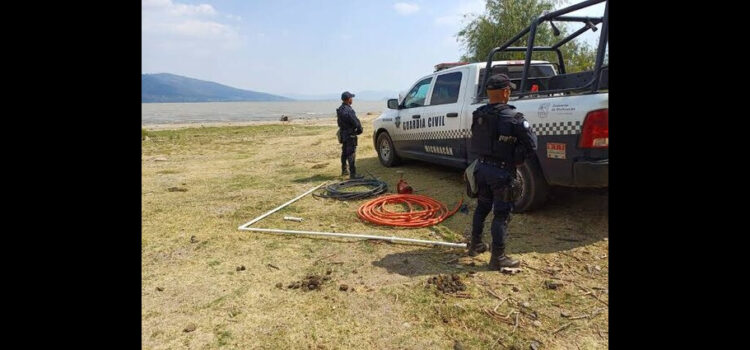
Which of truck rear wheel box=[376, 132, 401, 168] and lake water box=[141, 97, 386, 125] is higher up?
lake water box=[141, 97, 386, 125]

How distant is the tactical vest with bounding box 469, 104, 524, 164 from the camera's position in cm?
360

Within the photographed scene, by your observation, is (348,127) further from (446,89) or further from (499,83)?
(499,83)

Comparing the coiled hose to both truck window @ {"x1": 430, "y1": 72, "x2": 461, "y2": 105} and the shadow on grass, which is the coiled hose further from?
truck window @ {"x1": 430, "y1": 72, "x2": 461, "y2": 105}

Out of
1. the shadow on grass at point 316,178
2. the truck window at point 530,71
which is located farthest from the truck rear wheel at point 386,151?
the truck window at point 530,71

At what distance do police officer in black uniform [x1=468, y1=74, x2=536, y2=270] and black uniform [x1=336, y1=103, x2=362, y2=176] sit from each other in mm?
4104

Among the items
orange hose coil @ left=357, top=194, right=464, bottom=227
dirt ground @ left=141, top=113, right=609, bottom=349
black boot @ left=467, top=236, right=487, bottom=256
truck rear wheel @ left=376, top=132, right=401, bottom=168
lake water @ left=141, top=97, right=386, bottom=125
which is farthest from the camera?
lake water @ left=141, top=97, right=386, bottom=125

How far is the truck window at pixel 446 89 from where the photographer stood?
6429 millimetres

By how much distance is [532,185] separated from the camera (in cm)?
487

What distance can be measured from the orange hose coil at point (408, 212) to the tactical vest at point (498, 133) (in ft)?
4.97

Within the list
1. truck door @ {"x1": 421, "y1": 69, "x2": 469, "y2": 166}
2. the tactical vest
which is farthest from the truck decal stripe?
the tactical vest

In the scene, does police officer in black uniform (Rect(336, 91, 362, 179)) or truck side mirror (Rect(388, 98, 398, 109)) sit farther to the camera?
truck side mirror (Rect(388, 98, 398, 109))

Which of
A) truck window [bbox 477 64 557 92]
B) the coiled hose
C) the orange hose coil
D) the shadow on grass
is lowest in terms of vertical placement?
the orange hose coil
